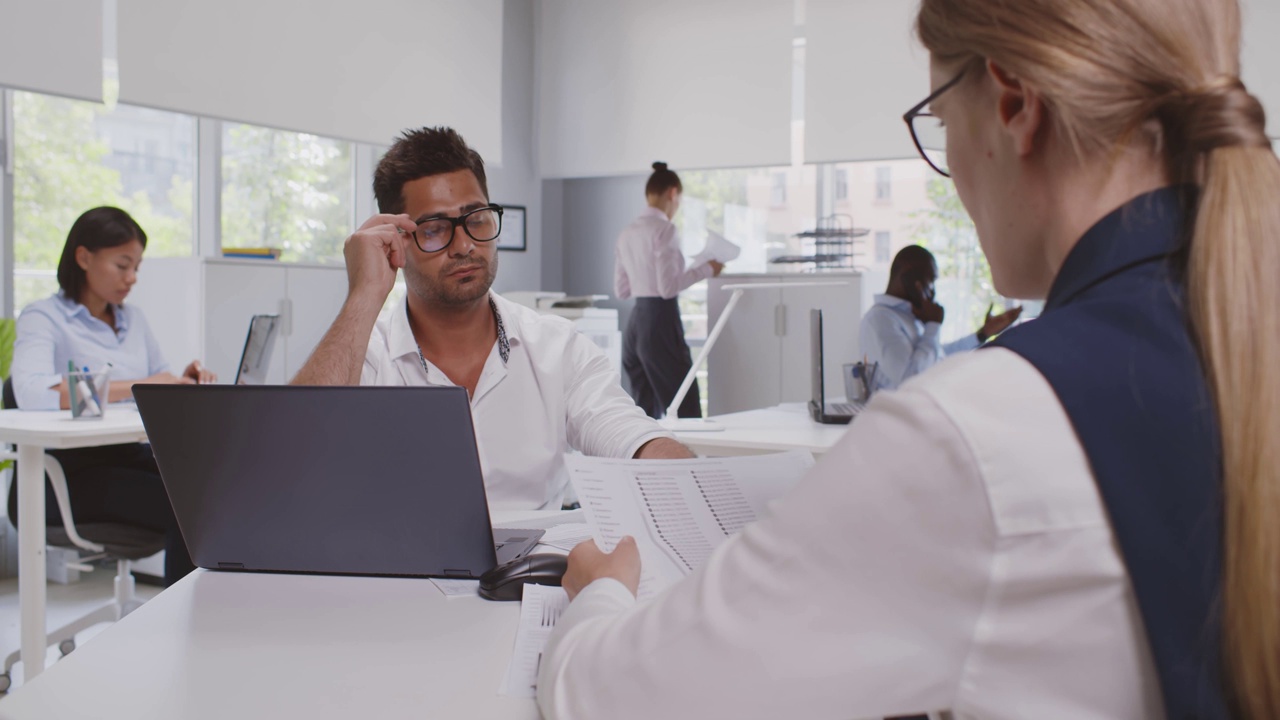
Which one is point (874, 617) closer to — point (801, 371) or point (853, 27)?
point (801, 371)

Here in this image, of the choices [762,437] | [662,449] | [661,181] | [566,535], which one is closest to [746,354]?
[661,181]

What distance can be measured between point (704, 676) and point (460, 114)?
18.4 feet

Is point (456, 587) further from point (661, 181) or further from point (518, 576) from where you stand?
point (661, 181)

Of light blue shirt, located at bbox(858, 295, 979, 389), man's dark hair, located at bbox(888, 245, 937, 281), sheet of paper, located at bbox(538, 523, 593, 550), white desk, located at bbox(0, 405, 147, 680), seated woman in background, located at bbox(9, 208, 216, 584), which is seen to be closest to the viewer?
sheet of paper, located at bbox(538, 523, 593, 550)

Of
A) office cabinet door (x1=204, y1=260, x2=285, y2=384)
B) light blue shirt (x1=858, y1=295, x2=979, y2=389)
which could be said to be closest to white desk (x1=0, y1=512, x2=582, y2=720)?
light blue shirt (x1=858, y1=295, x2=979, y2=389)

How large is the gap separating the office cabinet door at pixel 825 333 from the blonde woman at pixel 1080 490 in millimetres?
4317

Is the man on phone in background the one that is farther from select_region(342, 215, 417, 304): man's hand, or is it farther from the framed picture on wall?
the framed picture on wall

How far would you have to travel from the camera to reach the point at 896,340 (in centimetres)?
388

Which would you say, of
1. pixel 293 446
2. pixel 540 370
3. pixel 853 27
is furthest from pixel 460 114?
pixel 293 446

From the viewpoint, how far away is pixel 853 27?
5797 mm

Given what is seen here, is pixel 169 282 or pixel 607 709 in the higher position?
pixel 169 282

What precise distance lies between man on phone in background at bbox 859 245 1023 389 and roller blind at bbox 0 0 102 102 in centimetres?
327

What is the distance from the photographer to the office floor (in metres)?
3.31

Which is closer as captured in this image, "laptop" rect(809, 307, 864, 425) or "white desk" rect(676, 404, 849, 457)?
"white desk" rect(676, 404, 849, 457)
